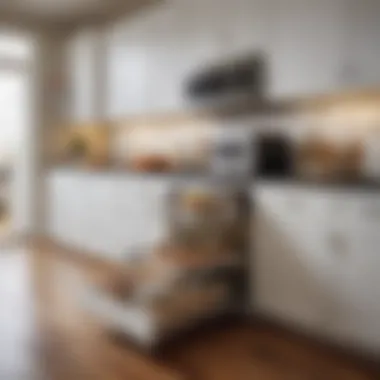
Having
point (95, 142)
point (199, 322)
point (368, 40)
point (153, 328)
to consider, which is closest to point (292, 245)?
point (199, 322)

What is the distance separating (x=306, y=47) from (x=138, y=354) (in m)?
2.07

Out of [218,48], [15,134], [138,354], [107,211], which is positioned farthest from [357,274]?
[15,134]

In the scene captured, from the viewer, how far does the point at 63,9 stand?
527 cm

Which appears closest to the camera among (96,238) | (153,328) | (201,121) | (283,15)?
(153,328)

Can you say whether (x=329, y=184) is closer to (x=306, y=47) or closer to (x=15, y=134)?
(x=306, y=47)

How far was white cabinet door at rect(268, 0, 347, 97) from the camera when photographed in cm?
289

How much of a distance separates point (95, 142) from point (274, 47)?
10.6 ft

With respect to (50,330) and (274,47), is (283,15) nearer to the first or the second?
(274,47)

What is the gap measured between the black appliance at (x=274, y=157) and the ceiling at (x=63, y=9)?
2273 millimetres

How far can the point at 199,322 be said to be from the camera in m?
2.93

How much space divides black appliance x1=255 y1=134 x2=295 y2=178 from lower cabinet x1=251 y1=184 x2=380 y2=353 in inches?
17.2

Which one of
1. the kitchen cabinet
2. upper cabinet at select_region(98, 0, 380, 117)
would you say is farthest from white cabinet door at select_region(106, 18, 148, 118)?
the kitchen cabinet

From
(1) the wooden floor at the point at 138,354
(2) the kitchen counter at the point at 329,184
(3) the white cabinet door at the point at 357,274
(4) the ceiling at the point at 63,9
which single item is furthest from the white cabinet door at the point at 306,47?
(4) the ceiling at the point at 63,9

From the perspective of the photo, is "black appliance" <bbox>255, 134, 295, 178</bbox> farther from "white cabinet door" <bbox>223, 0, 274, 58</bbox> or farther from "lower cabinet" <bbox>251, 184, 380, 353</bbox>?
"white cabinet door" <bbox>223, 0, 274, 58</bbox>
